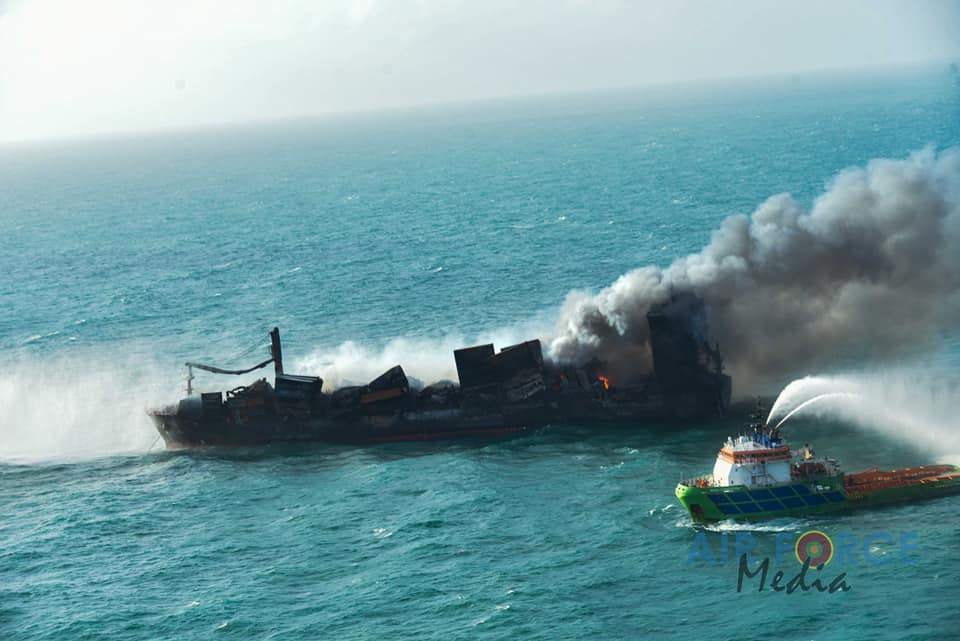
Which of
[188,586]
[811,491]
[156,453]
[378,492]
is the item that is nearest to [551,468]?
[378,492]

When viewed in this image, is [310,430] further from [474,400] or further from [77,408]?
[77,408]

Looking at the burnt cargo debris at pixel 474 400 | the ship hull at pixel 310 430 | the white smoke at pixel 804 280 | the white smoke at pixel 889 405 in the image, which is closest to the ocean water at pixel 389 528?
the white smoke at pixel 889 405

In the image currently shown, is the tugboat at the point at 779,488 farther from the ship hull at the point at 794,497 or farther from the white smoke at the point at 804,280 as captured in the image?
the white smoke at the point at 804,280

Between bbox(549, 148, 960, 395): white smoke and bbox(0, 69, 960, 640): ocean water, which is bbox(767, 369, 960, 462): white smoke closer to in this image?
bbox(0, 69, 960, 640): ocean water

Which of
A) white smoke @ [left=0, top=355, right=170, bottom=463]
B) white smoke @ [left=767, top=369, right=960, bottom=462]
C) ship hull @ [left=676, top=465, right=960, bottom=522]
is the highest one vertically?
white smoke @ [left=0, top=355, right=170, bottom=463]

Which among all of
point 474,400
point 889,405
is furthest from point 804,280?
point 474,400

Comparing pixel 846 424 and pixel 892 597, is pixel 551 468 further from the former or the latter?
pixel 892 597

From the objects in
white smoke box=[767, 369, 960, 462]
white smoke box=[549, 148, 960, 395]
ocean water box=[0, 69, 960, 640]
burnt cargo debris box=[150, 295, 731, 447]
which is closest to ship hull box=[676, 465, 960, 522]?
ocean water box=[0, 69, 960, 640]
